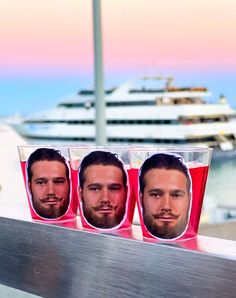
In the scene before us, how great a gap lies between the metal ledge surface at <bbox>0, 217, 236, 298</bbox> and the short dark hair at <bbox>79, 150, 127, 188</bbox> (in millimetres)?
72

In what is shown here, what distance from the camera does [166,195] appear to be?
0.71 meters

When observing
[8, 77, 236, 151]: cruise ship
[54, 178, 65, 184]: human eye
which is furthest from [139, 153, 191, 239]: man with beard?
[8, 77, 236, 151]: cruise ship

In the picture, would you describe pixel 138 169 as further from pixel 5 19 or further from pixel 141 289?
pixel 5 19

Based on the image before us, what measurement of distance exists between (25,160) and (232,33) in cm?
492

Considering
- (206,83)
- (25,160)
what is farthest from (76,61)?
(25,160)

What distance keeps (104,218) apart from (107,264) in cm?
6

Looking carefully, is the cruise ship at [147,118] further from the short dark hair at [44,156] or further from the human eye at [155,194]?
the human eye at [155,194]

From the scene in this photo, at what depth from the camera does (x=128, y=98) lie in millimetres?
6340

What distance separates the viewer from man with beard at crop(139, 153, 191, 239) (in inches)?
27.9

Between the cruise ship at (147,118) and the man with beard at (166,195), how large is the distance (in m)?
4.82

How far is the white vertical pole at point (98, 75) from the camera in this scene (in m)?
3.43

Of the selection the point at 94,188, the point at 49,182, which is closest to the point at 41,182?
the point at 49,182

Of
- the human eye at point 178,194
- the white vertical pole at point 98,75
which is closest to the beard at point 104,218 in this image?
the human eye at point 178,194

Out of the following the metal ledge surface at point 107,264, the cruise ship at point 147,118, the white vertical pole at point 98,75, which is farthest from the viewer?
the cruise ship at point 147,118
